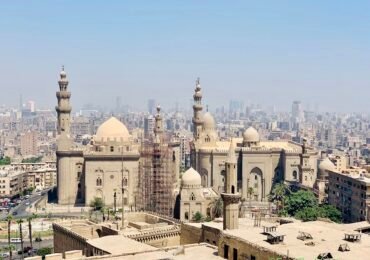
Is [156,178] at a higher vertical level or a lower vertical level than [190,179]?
lower

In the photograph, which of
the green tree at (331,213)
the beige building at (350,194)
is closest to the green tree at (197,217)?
the green tree at (331,213)

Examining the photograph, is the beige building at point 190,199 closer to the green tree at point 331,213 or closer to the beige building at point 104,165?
the beige building at point 104,165

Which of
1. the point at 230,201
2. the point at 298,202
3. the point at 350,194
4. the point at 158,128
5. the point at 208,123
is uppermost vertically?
the point at 208,123

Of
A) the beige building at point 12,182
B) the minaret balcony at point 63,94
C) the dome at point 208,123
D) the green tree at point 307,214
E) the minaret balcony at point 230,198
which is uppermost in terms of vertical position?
the minaret balcony at point 63,94

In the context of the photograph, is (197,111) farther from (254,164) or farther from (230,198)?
(230,198)

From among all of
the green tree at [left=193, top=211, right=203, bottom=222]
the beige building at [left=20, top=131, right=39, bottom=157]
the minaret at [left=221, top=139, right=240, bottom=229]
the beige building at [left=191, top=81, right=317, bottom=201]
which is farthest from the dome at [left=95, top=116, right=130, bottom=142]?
the beige building at [left=20, top=131, right=39, bottom=157]

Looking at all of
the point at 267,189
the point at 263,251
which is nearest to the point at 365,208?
the point at 267,189

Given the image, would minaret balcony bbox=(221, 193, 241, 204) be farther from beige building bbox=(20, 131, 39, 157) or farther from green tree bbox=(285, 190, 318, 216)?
beige building bbox=(20, 131, 39, 157)

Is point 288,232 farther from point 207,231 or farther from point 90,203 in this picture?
point 90,203

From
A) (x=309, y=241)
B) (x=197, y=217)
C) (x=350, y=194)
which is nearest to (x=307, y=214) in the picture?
(x=350, y=194)
